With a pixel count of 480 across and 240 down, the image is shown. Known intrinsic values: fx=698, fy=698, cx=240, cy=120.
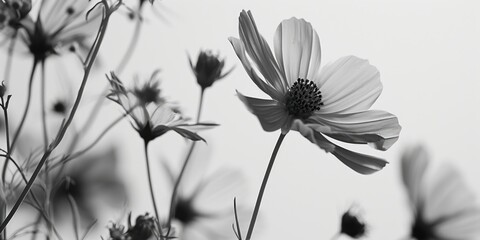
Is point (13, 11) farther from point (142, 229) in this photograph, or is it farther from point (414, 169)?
point (414, 169)

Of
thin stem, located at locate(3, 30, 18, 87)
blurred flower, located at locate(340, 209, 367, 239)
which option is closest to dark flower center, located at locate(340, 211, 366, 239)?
blurred flower, located at locate(340, 209, 367, 239)

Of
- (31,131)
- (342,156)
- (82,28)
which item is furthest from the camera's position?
(31,131)

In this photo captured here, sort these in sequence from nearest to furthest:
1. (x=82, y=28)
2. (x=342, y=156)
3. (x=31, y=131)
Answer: (x=342, y=156) → (x=82, y=28) → (x=31, y=131)

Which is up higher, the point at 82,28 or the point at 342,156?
the point at 82,28

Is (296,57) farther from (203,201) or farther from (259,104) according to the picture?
(203,201)

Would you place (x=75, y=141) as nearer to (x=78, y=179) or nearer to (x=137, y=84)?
(x=137, y=84)

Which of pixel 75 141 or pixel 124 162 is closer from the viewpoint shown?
pixel 75 141

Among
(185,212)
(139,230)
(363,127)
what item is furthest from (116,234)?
(185,212)

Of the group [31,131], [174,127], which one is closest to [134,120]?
[174,127]
